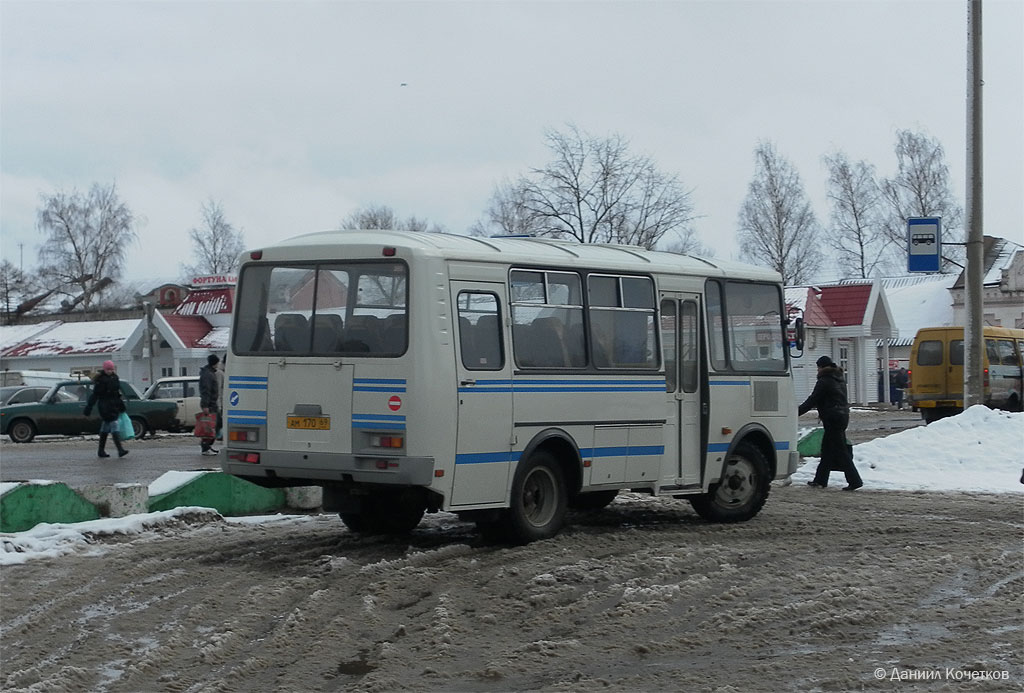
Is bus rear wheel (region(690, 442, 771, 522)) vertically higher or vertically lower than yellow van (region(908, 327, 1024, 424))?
lower

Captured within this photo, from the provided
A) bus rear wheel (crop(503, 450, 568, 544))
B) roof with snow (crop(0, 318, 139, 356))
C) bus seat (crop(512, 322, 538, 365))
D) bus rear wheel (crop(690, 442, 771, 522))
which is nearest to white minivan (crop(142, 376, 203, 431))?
bus rear wheel (crop(690, 442, 771, 522))

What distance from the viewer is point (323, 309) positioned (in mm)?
11062

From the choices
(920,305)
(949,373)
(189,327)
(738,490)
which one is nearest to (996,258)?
(920,305)

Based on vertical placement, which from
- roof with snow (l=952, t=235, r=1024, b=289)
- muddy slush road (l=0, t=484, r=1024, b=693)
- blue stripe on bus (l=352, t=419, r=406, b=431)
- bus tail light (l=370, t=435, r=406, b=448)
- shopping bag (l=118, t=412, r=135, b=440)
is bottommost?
muddy slush road (l=0, t=484, r=1024, b=693)

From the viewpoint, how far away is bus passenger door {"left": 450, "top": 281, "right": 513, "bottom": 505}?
35.3ft

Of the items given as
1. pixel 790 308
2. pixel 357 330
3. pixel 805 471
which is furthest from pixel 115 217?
pixel 357 330

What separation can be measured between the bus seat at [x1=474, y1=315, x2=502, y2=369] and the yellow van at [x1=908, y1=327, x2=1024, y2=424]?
28.4 m

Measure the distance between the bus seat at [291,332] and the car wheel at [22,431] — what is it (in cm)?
2389

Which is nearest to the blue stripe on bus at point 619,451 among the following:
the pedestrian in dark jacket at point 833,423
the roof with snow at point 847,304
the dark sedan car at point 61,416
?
the pedestrian in dark jacket at point 833,423

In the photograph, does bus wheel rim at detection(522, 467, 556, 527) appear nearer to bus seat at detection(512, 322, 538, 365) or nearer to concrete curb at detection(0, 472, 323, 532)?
bus seat at detection(512, 322, 538, 365)

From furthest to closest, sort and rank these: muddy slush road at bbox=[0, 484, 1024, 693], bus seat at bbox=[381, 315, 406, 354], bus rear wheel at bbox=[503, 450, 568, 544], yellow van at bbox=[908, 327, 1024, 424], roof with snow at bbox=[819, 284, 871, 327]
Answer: roof with snow at bbox=[819, 284, 871, 327] → yellow van at bbox=[908, 327, 1024, 424] → bus rear wheel at bbox=[503, 450, 568, 544] → bus seat at bbox=[381, 315, 406, 354] → muddy slush road at bbox=[0, 484, 1024, 693]

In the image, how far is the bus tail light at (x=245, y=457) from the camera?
1116cm

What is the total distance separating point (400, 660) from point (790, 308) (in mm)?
42991

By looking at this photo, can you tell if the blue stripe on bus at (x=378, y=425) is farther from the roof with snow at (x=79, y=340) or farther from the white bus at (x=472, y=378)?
the roof with snow at (x=79, y=340)
